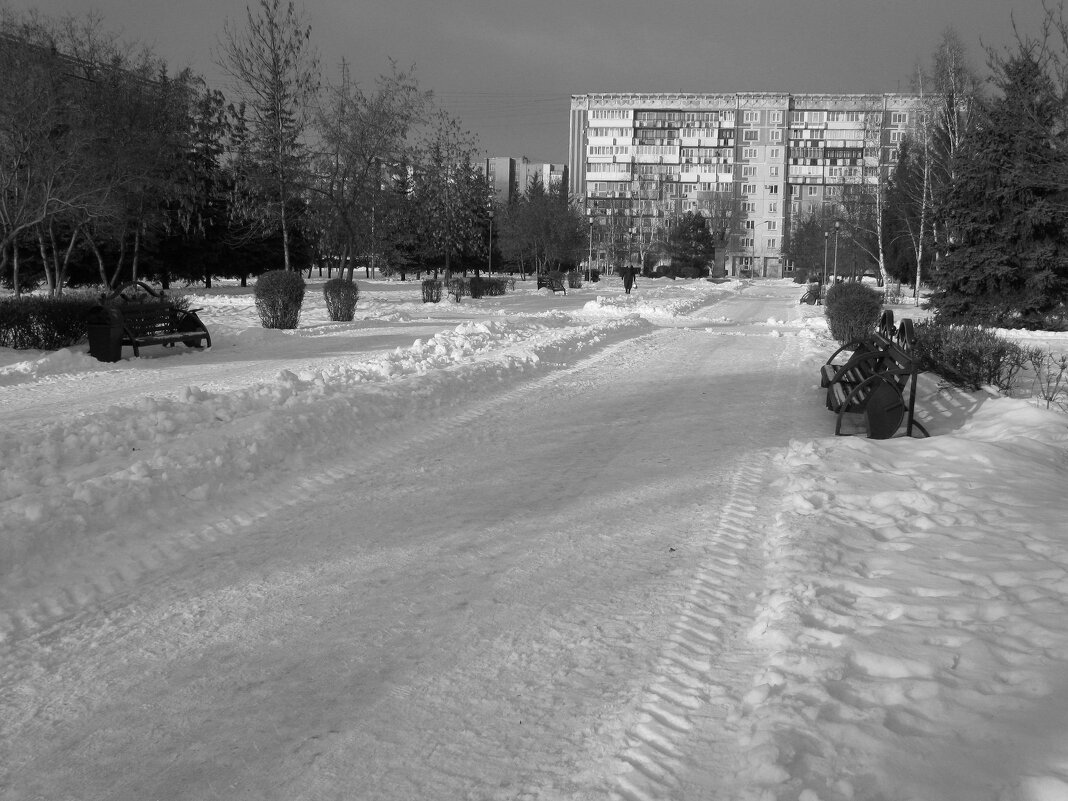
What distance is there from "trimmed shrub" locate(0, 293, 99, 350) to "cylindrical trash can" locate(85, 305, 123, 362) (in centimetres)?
89

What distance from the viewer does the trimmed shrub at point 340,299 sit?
21.8 metres

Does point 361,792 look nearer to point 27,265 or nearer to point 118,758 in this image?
point 118,758

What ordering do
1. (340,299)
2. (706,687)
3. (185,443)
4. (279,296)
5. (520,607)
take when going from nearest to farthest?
(706,687) → (520,607) → (185,443) → (279,296) → (340,299)

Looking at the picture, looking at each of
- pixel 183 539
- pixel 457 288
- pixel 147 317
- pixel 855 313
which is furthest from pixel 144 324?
pixel 457 288

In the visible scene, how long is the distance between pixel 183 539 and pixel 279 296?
14.7 metres

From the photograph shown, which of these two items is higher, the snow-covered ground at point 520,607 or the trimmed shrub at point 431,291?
the trimmed shrub at point 431,291

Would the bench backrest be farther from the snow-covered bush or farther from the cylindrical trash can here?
the snow-covered bush

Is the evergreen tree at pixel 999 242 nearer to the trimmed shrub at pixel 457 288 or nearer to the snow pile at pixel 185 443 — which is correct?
the trimmed shrub at pixel 457 288

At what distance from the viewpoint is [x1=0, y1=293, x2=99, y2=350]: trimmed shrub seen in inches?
561

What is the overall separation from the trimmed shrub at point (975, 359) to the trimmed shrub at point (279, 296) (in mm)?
12828

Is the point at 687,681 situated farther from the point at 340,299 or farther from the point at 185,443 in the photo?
the point at 340,299

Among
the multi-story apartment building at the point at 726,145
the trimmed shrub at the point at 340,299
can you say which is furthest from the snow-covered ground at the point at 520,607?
the multi-story apartment building at the point at 726,145

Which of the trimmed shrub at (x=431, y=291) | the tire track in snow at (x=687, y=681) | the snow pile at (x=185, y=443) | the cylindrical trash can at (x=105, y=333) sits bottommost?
the tire track in snow at (x=687, y=681)

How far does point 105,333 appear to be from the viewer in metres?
13.3
